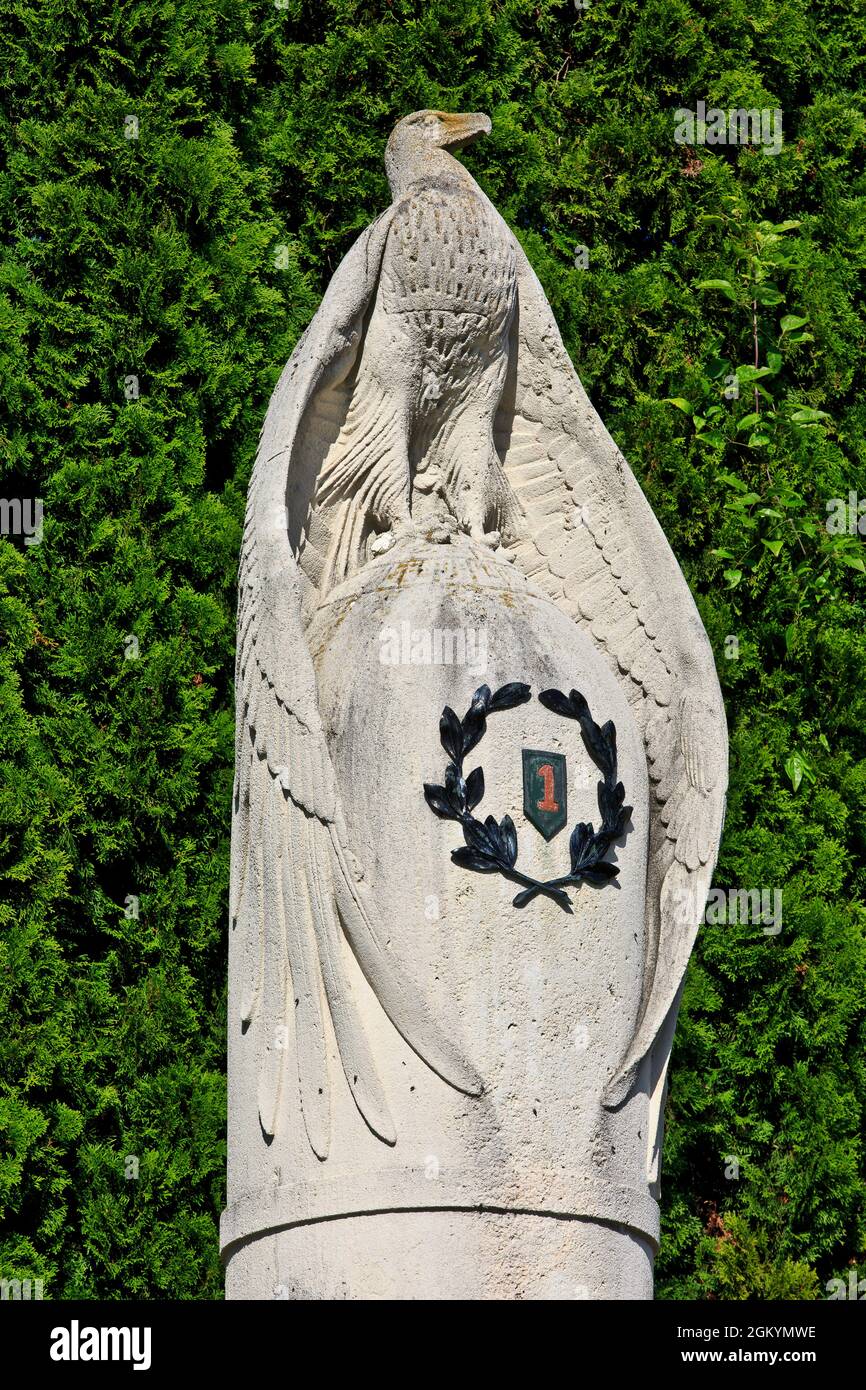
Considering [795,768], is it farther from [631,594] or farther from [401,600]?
[401,600]

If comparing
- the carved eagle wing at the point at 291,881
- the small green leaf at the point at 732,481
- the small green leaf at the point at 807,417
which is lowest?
the carved eagle wing at the point at 291,881

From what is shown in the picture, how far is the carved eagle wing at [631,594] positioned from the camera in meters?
5.34

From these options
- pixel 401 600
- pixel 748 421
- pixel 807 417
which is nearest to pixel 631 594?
pixel 401 600

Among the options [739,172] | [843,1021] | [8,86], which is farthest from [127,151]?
[843,1021]

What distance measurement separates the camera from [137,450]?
723 centimetres

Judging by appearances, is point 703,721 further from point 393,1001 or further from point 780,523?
point 780,523

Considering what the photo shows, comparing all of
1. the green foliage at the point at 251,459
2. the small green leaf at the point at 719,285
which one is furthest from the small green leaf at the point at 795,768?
the small green leaf at the point at 719,285

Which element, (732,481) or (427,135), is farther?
(732,481)

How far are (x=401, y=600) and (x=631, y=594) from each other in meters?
0.70

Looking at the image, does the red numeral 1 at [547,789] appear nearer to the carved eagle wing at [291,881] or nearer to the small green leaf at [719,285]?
the carved eagle wing at [291,881]

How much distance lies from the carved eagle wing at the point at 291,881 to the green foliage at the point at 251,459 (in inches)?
65.1

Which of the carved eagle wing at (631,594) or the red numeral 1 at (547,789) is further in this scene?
the carved eagle wing at (631,594)

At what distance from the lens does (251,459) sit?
738cm

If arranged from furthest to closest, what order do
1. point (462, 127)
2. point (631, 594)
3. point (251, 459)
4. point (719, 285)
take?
point (719, 285) < point (251, 459) < point (462, 127) < point (631, 594)
